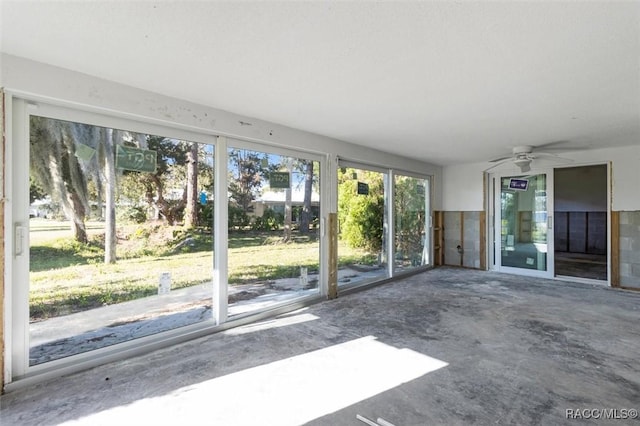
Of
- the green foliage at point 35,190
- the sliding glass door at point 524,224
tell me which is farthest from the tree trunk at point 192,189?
the sliding glass door at point 524,224

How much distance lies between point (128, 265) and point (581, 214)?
467 inches

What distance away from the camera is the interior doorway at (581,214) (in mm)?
8656

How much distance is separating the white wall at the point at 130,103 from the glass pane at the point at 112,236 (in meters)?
0.22

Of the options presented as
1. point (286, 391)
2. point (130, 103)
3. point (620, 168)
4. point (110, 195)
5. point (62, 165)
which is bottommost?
point (286, 391)

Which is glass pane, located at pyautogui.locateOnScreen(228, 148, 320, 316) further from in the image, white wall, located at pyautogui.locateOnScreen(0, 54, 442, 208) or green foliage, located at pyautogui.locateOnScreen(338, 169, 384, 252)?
green foliage, located at pyautogui.locateOnScreen(338, 169, 384, 252)

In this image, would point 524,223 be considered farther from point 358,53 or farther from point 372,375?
point 358,53

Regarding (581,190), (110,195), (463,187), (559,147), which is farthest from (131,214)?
(581,190)

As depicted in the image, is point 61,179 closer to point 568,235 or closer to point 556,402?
point 556,402

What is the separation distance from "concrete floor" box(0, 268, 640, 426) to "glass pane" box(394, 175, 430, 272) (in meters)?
2.32

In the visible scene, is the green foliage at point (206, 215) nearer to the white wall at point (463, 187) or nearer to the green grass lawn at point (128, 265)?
the green grass lawn at point (128, 265)

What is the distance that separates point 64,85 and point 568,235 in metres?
12.4

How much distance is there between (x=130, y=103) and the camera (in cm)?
257

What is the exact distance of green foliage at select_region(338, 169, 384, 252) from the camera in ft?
15.8

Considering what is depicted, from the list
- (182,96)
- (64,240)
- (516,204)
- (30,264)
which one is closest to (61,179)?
(64,240)
